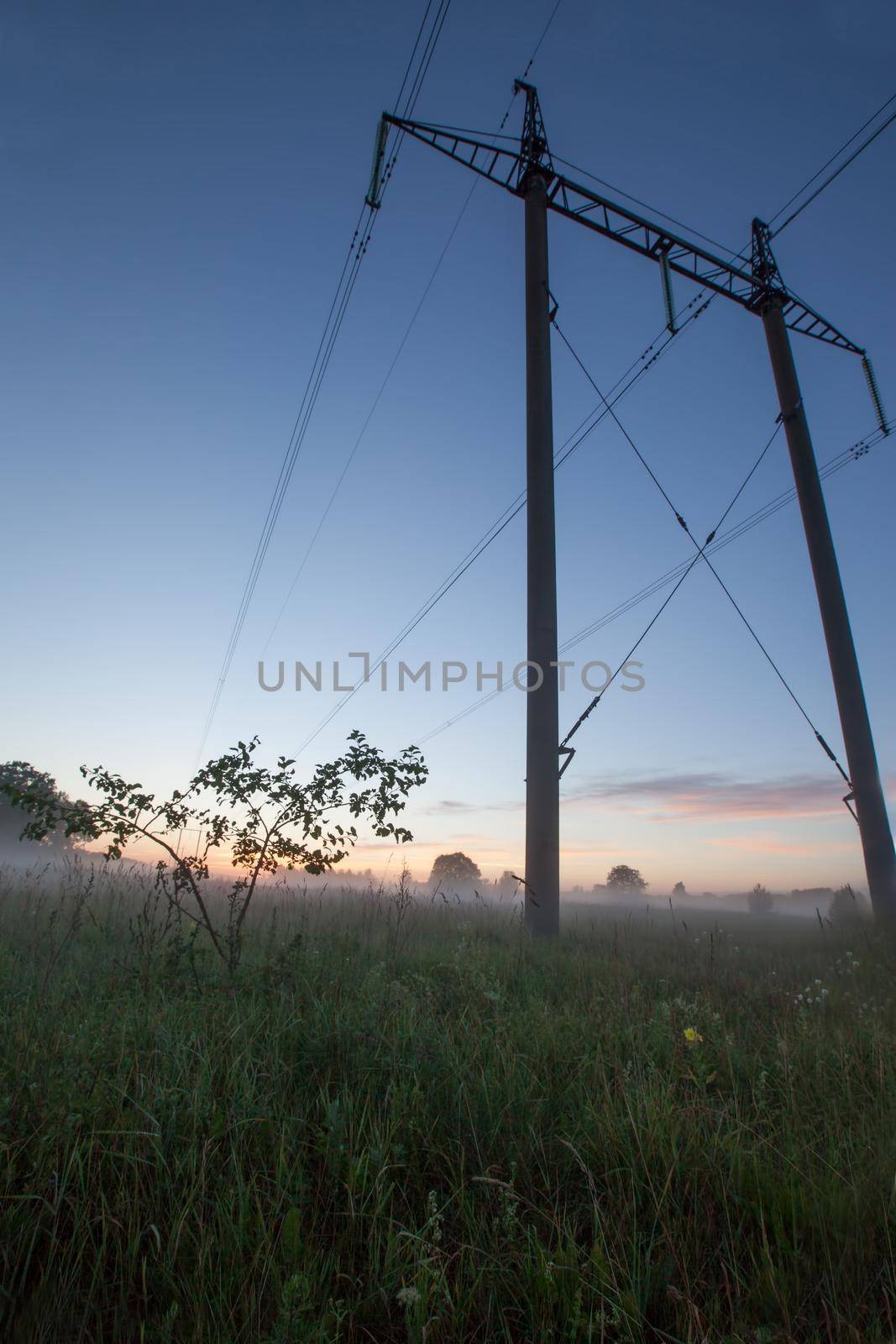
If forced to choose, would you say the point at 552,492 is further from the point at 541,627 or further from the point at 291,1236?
the point at 291,1236

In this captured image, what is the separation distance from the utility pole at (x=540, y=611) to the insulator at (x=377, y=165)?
282cm

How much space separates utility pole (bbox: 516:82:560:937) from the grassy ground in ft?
14.3

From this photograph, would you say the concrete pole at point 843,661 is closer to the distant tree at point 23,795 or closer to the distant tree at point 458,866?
the distant tree at point 23,795

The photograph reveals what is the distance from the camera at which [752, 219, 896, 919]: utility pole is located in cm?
1001

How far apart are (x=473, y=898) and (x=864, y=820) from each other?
295 inches

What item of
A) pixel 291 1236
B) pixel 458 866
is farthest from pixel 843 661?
pixel 458 866

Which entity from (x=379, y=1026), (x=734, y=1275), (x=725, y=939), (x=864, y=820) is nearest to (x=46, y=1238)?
(x=379, y=1026)

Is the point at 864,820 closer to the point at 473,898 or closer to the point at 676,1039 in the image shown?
the point at 473,898

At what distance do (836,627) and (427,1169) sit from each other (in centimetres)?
1125

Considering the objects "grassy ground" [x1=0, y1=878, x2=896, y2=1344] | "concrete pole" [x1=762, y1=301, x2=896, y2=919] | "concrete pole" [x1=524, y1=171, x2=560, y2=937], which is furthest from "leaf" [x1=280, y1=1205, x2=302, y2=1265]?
"concrete pole" [x1=762, y1=301, x2=896, y2=919]

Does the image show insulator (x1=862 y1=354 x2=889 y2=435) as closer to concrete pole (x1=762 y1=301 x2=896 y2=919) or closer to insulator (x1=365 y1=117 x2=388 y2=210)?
concrete pole (x1=762 y1=301 x2=896 y2=919)

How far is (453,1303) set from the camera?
171 centimetres

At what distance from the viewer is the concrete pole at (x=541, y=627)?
8.64 metres

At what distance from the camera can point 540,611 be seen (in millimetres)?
9367
